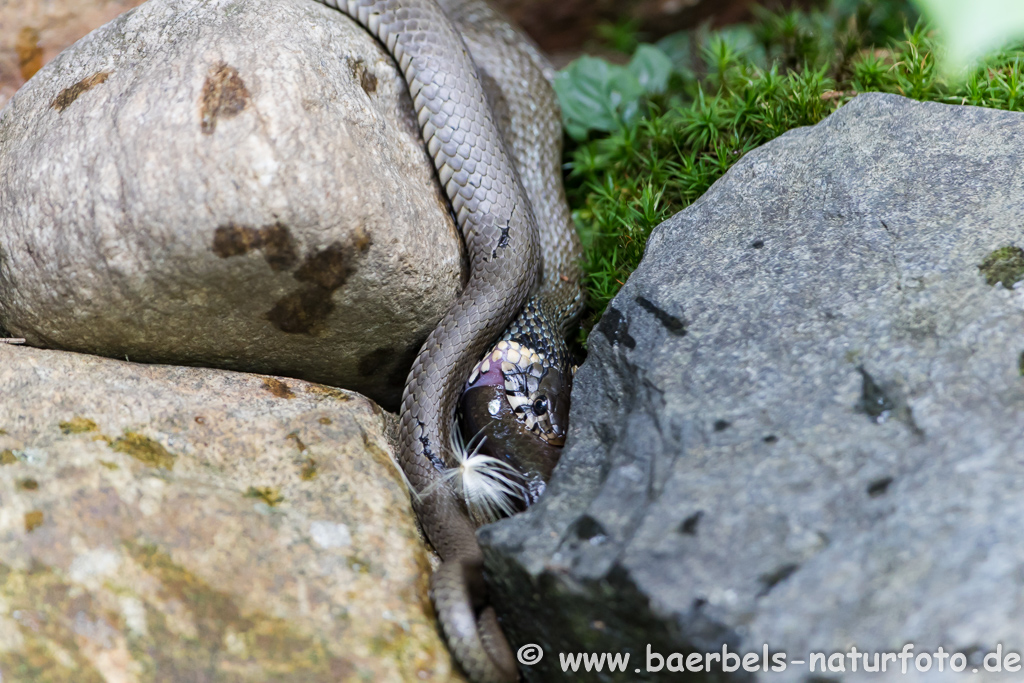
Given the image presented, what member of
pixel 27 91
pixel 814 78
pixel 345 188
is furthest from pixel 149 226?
pixel 814 78

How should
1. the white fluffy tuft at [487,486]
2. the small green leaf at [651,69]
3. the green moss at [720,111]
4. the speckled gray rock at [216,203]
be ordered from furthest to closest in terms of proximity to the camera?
the small green leaf at [651,69], the green moss at [720,111], the white fluffy tuft at [487,486], the speckled gray rock at [216,203]

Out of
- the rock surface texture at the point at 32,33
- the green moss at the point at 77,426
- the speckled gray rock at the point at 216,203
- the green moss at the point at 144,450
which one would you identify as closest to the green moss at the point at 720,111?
the speckled gray rock at the point at 216,203

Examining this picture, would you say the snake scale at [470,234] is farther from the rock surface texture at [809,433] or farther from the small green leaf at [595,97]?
the rock surface texture at [809,433]

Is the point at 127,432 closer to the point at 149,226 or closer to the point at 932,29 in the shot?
the point at 149,226

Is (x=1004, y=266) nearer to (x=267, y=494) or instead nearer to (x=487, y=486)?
(x=487, y=486)

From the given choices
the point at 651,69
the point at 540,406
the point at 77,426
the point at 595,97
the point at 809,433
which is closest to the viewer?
the point at 809,433

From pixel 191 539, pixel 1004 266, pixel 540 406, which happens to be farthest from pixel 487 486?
pixel 1004 266
